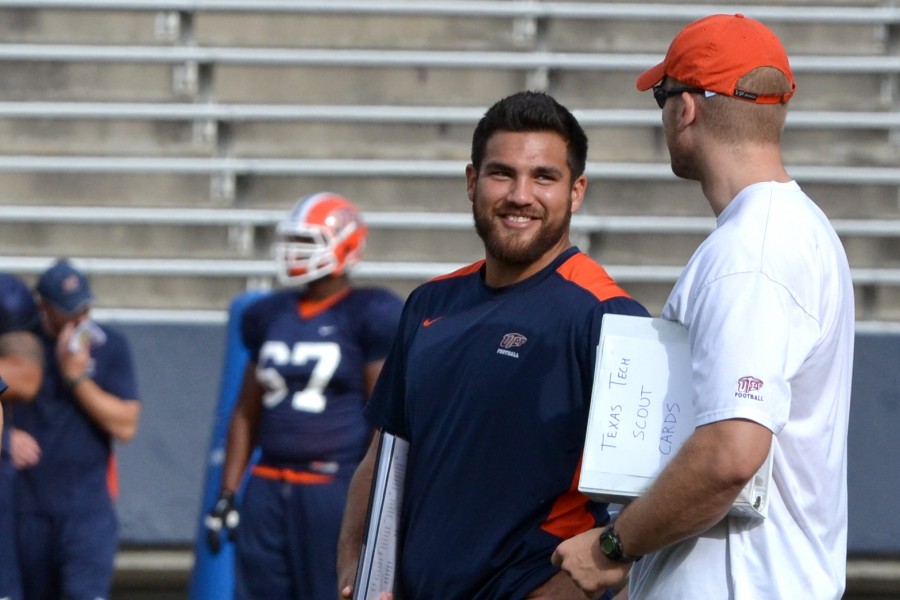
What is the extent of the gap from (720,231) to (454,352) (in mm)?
787

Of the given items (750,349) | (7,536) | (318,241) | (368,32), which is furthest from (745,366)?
(368,32)

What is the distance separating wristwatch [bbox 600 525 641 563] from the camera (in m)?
2.37

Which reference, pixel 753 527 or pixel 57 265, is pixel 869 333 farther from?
pixel 753 527

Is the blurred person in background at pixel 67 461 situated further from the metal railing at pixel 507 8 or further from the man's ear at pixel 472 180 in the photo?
the man's ear at pixel 472 180

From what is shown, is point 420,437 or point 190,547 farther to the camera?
point 190,547

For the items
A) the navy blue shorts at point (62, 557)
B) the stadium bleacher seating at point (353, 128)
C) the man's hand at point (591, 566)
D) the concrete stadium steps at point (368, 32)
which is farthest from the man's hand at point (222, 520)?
the concrete stadium steps at point (368, 32)

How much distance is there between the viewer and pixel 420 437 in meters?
2.99

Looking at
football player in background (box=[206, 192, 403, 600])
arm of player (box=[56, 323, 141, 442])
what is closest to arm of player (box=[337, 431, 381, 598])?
football player in background (box=[206, 192, 403, 600])

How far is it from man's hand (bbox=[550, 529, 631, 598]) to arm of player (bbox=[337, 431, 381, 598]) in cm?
82

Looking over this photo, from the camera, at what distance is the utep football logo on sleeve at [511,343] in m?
2.89

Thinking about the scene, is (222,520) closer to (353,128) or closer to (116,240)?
(116,240)

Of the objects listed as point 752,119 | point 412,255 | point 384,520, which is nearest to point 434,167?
point 412,255

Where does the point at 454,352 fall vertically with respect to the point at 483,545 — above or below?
above

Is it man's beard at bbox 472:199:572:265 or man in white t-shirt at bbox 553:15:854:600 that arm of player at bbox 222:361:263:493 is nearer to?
man's beard at bbox 472:199:572:265
